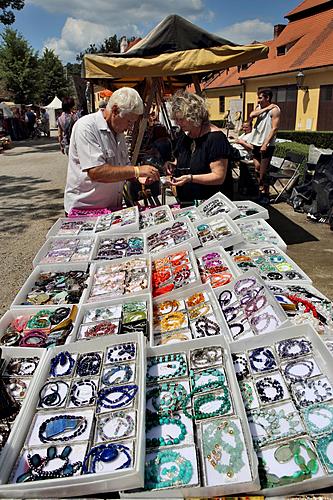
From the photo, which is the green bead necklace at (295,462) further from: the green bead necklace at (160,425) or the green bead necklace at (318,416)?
the green bead necklace at (160,425)

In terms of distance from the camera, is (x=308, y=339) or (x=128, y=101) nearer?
(x=308, y=339)

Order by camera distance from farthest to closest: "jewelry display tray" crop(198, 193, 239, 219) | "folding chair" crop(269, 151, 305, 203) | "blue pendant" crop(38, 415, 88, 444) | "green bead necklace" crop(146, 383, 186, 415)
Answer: "folding chair" crop(269, 151, 305, 203) → "jewelry display tray" crop(198, 193, 239, 219) → "green bead necklace" crop(146, 383, 186, 415) → "blue pendant" crop(38, 415, 88, 444)

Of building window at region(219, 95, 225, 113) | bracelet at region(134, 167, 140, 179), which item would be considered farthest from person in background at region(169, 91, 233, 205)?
building window at region(219, 95, 225, 113)

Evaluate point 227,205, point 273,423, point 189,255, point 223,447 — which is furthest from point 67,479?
point 227,205

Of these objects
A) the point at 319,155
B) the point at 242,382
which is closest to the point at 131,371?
the point at 242,382

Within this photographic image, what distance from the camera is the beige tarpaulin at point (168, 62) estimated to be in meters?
4.39

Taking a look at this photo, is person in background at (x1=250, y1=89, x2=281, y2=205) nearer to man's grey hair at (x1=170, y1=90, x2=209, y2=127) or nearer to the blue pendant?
man's grey hair at (x1=170, y1=90, x2=209, y2=127)

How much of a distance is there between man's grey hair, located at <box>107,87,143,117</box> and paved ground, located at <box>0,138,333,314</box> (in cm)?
217

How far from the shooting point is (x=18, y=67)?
28.8m

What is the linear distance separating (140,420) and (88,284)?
3.24 feet

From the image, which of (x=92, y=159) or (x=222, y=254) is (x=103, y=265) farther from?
(x=92, y=159)

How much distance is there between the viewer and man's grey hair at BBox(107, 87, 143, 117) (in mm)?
2373

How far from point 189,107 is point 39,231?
386 centimetres

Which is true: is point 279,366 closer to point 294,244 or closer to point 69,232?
point 69,232
